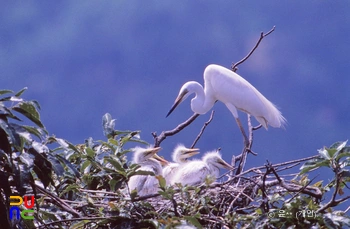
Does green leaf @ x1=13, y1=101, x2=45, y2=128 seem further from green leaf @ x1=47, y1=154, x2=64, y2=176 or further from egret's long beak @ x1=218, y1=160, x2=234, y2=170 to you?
egret's long beak @ x1=218, y1=160, x2=234, y2=170

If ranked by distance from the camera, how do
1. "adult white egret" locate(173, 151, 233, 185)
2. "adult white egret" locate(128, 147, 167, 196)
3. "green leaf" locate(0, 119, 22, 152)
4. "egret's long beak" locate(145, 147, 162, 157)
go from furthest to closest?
"egret's long beak" locate(145, 147, 162, 157)
"adult white egret" locate(173, 151, 233, 185)
"adult white egret" locate(128, 147, 167, 196)
"green leaf" locate(0, 119, 22, 152)

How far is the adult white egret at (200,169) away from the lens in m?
3.66

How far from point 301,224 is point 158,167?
1.64 meters

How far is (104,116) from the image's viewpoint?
150 inches

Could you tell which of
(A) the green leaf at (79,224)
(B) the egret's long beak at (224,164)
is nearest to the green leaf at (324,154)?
(A) the green leaf at (79,224)

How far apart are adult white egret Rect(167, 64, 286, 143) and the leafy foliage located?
1.61m

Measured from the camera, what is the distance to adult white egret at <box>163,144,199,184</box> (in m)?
4.00

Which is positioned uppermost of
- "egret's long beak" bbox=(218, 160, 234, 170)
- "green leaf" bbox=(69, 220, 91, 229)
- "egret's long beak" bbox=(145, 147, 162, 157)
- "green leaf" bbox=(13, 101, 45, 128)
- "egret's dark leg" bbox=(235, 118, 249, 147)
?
"egret's dark leg" bbox=(235, 118, 249, 147)

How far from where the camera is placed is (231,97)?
5.04 meters

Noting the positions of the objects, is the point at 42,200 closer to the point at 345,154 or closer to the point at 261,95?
the point at 345,154

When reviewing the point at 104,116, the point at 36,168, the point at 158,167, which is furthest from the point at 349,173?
the point at 104,116

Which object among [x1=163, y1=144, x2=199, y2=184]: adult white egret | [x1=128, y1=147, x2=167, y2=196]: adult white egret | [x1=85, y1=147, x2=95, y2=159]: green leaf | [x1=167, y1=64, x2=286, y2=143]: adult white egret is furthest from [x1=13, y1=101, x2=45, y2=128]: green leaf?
[x1=167, y1=64, x2=286, y2=143]: adult white egret

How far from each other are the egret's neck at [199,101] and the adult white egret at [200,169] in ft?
2.88

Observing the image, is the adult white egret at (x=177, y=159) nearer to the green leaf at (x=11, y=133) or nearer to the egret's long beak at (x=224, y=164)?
the egret's long beak at (x=224, y=164)
